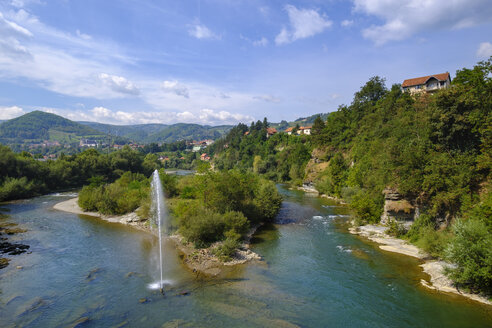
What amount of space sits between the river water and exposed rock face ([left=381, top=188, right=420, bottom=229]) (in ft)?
16.5

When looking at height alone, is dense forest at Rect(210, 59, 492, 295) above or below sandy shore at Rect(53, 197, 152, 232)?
above

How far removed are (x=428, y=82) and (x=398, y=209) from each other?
167 feet

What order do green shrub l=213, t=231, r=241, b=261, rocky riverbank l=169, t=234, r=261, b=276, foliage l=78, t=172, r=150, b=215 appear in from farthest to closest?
1. foliage l=78, t=172, r=150, b=215
2. green shrub l=213, t=231, r=241, b=261
3. rocky riverbank l=169, t=234, r=261, b=276

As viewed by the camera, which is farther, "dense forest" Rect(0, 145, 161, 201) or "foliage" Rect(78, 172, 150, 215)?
"dense forest" Rect(0, 145, 161, 201)

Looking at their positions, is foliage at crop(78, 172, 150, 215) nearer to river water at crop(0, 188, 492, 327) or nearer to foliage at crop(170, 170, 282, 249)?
foliage at crop(170, 170, 282, 249)

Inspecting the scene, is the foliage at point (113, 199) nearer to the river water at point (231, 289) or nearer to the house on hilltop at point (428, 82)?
the river water at point (231, 289)

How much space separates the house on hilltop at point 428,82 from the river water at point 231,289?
167ft

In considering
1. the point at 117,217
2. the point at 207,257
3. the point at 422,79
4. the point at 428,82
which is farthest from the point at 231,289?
the point at 422,79

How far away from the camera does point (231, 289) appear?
1806cm

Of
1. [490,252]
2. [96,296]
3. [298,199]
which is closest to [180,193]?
[298,199]

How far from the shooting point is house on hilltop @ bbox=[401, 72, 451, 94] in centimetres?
6161

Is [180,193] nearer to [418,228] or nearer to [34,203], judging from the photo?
[34,203]

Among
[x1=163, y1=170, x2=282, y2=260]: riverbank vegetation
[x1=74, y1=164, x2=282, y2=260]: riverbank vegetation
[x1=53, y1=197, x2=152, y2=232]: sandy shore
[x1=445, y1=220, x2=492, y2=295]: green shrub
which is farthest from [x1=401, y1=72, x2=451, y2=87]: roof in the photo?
[x1=53, y1=197, x2=152, y2=232]: sandy shore

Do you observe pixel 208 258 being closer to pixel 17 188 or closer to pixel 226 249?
pixel 226 249
